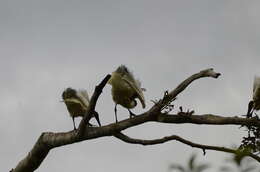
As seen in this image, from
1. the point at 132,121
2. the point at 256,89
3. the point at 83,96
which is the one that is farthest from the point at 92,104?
the point at 256,89

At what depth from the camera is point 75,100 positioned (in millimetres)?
7879

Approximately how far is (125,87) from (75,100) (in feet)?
3.40

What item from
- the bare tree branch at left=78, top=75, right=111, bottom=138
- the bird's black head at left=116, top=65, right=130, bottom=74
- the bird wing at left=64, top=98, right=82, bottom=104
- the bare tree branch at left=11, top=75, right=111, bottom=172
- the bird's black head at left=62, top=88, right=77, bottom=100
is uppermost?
the bird's black head at left=116, top=65, right=130, bottom=74

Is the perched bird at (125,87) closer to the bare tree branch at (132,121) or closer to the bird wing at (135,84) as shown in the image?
the bird wing at (135,84)

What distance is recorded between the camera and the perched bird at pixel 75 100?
7809 mm

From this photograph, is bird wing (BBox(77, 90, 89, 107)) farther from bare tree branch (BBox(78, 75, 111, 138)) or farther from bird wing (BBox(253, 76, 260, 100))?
bird wing (BBox(253, 76, 260, 100))

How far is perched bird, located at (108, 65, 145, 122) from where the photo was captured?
24.1 feet

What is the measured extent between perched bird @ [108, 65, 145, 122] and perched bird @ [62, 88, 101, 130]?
57 centimetres

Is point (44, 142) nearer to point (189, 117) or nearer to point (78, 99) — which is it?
point (78, 99)

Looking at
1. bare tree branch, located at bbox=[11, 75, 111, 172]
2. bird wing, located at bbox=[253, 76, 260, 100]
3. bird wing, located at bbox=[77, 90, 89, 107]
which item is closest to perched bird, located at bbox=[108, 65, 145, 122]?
bird wing, located at bbox=[77, 90, 89, 107]

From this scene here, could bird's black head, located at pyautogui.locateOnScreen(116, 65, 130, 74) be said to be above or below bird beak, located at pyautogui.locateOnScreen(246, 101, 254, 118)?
above

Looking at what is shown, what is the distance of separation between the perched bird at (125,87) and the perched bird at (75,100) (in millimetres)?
566

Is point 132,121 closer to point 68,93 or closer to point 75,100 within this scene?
point 75,100

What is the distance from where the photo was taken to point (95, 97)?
5559mm
